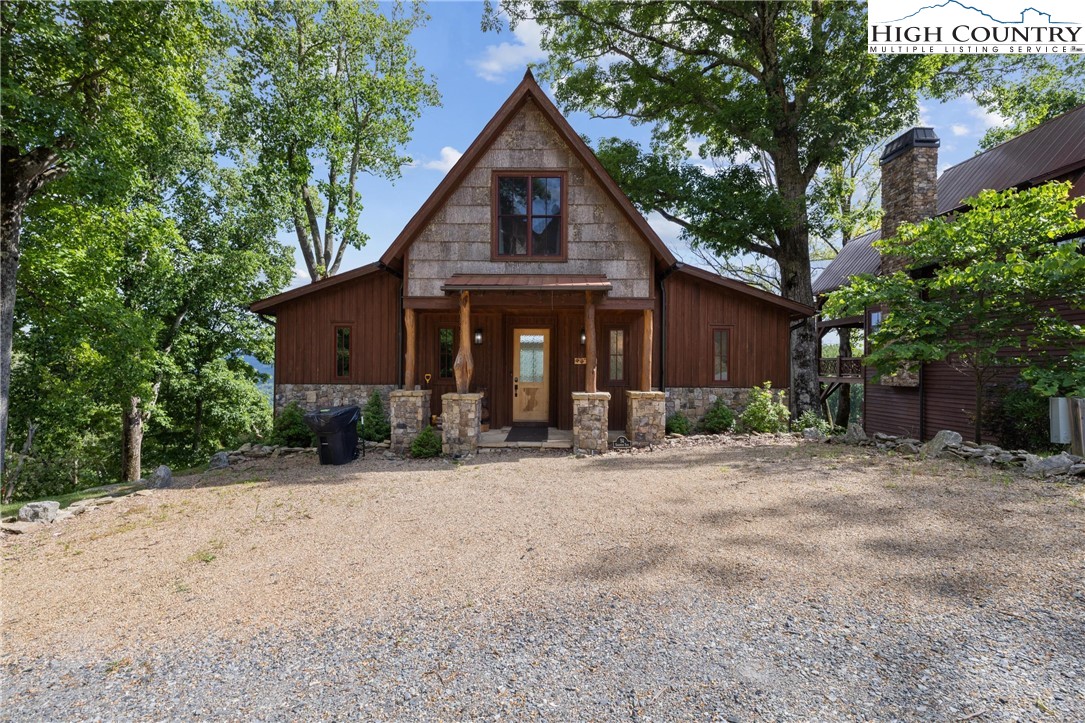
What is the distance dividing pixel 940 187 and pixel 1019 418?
937 cm

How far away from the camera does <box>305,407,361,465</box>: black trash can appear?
27.3 feet

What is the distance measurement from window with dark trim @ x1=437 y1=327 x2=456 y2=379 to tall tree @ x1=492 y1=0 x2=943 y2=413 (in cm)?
758

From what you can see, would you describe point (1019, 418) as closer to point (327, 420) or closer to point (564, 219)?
point (564, 219)

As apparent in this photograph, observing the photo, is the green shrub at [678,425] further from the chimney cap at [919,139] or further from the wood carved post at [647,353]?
the chimney cap at [919,139]

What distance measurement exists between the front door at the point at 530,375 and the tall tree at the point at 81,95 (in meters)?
8.21

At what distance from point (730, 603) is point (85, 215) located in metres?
13.5

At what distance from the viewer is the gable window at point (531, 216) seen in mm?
9828

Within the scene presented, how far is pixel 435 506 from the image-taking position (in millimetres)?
5793

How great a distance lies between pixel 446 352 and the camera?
11680 mm

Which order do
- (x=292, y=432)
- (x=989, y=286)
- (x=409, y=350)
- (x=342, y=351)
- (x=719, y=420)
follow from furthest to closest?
(x=342, y=351) → (x=719, y=420) → (x=292, y=432) → (x=409, y=350) → (x=989, y=286)

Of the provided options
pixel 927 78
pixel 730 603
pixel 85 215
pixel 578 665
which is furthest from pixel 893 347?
pixel 85 215

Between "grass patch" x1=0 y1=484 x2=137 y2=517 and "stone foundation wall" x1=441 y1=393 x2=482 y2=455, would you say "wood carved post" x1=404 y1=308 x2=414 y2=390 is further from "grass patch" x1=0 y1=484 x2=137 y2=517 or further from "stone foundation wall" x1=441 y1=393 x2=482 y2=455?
"grass patch" x1=0 y1=484 x2=137 y2=517

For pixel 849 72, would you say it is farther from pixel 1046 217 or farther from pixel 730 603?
pixel 730 603

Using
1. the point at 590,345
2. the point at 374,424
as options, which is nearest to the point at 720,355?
the point at 590,345
